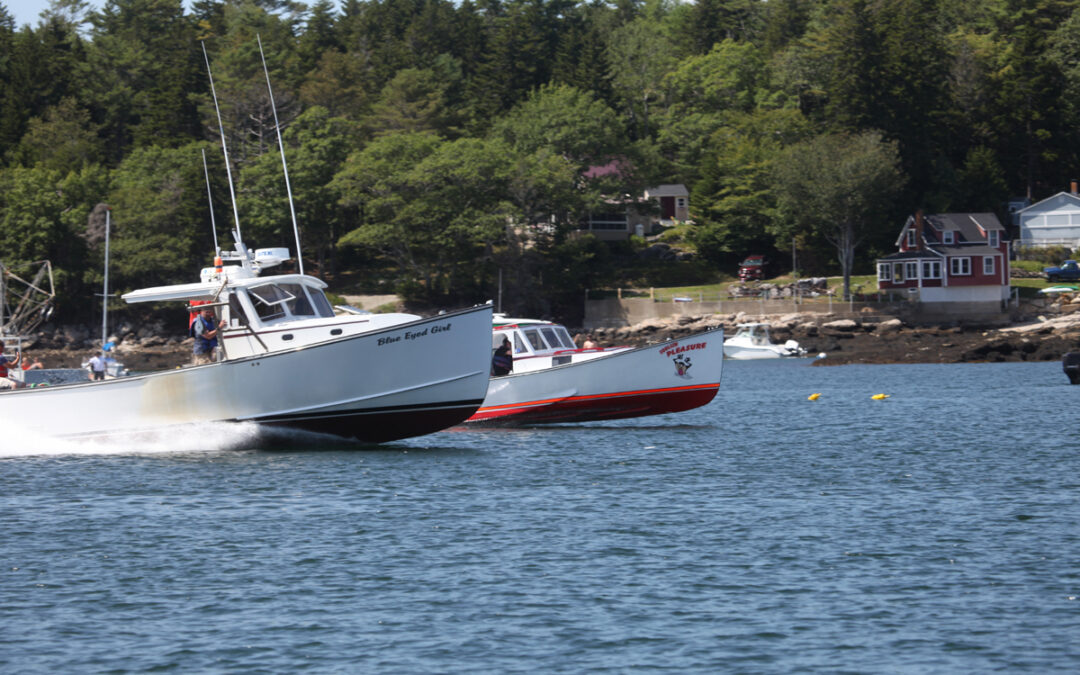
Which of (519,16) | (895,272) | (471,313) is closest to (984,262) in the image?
(895,272)

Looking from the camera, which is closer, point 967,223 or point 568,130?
point 967,223

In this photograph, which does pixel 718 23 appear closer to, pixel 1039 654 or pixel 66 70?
pixel 66 70

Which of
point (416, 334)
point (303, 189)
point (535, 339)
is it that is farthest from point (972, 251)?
point (416, 334)

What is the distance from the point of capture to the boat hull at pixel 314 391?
2402 cm

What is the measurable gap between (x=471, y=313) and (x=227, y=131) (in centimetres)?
7765

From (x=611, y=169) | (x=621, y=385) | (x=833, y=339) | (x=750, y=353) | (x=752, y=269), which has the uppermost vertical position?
(x=611, y=169)

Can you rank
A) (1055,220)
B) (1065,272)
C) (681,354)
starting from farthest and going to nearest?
(1055,220) < (1065,272) < (681,354)

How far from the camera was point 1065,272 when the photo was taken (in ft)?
284

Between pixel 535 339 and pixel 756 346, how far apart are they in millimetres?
45889

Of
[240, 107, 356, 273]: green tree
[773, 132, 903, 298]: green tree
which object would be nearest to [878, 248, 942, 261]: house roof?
[773, 132, 903, 298]: green tree

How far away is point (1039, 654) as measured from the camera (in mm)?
11531

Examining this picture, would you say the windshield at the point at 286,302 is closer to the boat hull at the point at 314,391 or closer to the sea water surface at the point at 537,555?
the boat hull at the point at 314,391

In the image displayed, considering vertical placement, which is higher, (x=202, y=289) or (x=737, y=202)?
(x=737, y=202)

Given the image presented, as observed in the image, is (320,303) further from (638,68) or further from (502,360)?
(638,68)
